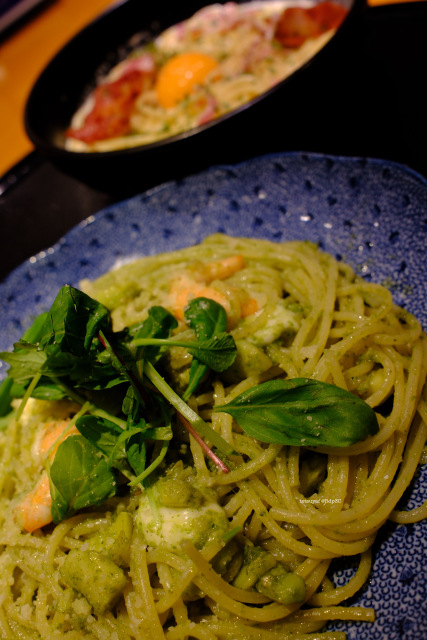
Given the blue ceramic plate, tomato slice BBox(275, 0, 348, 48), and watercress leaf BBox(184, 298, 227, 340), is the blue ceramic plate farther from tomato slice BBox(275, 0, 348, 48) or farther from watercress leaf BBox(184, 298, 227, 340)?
tomato slice BBox(275, 0, 348, 48)

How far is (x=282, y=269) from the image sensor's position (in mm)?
3016

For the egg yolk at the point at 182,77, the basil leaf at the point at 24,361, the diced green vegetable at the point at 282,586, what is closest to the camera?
the diced green vegetable at the point at 282,586

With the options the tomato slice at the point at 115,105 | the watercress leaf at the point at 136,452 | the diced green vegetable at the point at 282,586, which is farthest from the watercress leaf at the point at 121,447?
the tomato slice at the point at 115,105

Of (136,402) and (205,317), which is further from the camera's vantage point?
(205,317)

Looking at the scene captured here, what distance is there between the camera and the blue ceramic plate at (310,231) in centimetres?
195

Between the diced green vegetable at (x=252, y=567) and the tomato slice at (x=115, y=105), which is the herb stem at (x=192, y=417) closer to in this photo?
the diced green vegetable at (x=252, y=567)

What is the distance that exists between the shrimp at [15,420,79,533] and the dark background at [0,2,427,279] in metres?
2.15

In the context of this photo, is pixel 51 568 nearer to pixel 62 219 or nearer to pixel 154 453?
pixel 154 453

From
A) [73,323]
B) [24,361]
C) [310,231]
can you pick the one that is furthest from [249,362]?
[310,231]

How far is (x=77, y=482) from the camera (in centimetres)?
214

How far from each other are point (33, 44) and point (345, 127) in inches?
233

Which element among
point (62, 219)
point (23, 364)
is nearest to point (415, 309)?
point (23, 364)

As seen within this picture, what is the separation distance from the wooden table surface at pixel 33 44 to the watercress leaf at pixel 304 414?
5887mm

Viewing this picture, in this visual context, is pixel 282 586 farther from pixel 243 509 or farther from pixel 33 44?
pixel 33 44
